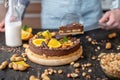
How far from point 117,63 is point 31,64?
14.5 inches

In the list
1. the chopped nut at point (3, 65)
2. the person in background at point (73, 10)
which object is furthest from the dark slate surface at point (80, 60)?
the person in background at point (73, 10)

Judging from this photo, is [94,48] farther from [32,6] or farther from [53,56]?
[32,6]

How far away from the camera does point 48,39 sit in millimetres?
1350

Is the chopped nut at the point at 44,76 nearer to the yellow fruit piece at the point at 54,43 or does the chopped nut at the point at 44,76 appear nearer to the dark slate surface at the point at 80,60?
the dark slate surface at the point at 80,60

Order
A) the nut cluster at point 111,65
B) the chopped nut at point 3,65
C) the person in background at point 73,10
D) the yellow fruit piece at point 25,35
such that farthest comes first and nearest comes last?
1. the person in background at point 73,10
2. the yellow fruit piece at point 25,35
3. the chopped nut at point 3,65
4. the nut cluster at point 111,65

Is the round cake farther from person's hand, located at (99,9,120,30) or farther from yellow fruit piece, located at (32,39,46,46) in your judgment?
person's hand, located at (99,9,120,30)

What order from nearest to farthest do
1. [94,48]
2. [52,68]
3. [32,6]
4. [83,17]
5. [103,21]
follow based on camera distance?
[52,68], [94,48], [103,21], [83,17], [32,6]

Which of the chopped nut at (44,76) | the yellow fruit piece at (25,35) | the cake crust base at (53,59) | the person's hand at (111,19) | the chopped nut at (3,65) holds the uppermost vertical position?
the person's hand at (111,19)

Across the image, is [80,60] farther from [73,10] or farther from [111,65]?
[73,10]

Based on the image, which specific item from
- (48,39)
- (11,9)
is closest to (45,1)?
(11,9)

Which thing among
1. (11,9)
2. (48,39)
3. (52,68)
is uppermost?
(11,9)

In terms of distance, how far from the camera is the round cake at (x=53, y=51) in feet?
4.27

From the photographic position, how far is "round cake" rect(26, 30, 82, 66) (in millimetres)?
1303

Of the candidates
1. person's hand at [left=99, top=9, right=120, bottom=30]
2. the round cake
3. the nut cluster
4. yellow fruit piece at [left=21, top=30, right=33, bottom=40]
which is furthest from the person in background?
the nut cluster
